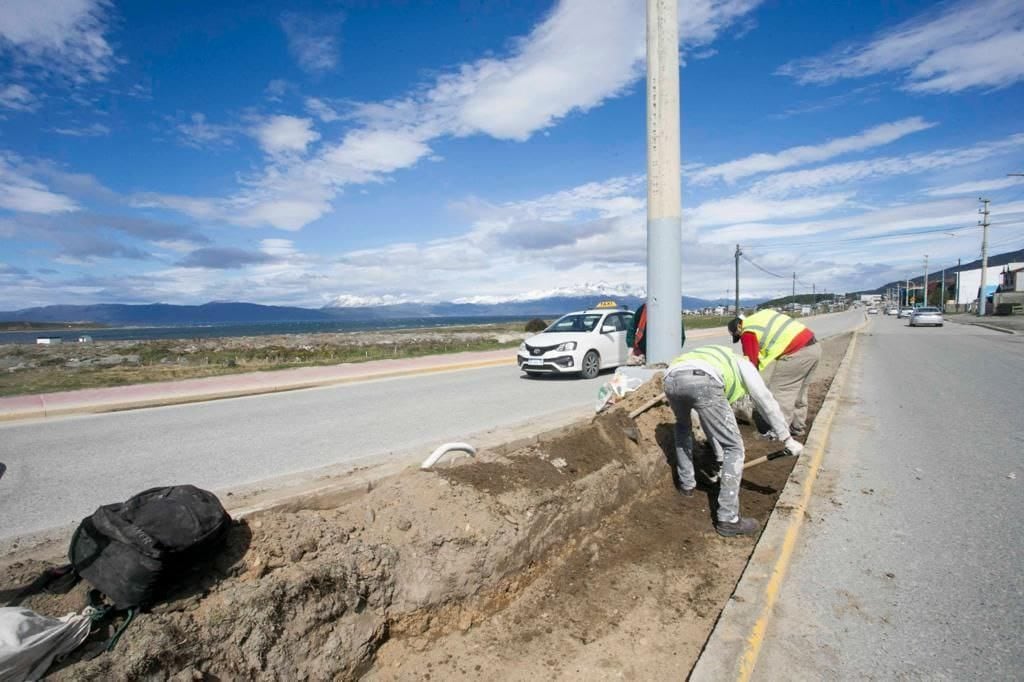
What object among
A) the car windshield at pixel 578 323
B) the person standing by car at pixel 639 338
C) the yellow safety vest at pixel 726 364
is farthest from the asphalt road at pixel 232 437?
the yellow safety vest at pixel 726 364

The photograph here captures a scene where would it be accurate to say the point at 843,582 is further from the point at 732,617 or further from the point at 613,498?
the point at 613,498

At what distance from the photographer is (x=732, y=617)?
2854mm

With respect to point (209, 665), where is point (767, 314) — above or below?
above

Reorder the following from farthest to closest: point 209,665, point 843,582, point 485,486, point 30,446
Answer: point 30,446 → point 485,486 → point 843,582 → point 209,665

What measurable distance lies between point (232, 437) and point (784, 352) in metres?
7.33

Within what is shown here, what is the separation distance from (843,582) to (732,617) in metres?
1.00

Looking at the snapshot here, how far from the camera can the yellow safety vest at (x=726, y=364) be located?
4.21 m

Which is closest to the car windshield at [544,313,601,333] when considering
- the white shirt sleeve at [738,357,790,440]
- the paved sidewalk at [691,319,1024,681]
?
the paved sidewalk at [691,319,1024,681]

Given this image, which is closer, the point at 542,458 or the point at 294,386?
the point at 542,458

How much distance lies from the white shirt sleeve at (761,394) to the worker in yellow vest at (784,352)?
1.38 m

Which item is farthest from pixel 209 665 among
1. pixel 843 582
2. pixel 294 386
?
pixel 294 386

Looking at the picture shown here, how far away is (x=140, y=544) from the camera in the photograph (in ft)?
7.55

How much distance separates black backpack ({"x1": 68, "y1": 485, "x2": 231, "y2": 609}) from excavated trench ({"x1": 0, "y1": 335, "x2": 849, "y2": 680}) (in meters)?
0.13

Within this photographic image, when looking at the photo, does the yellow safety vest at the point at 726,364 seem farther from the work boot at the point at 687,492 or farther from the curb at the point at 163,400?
the curb at the point at 163,400
